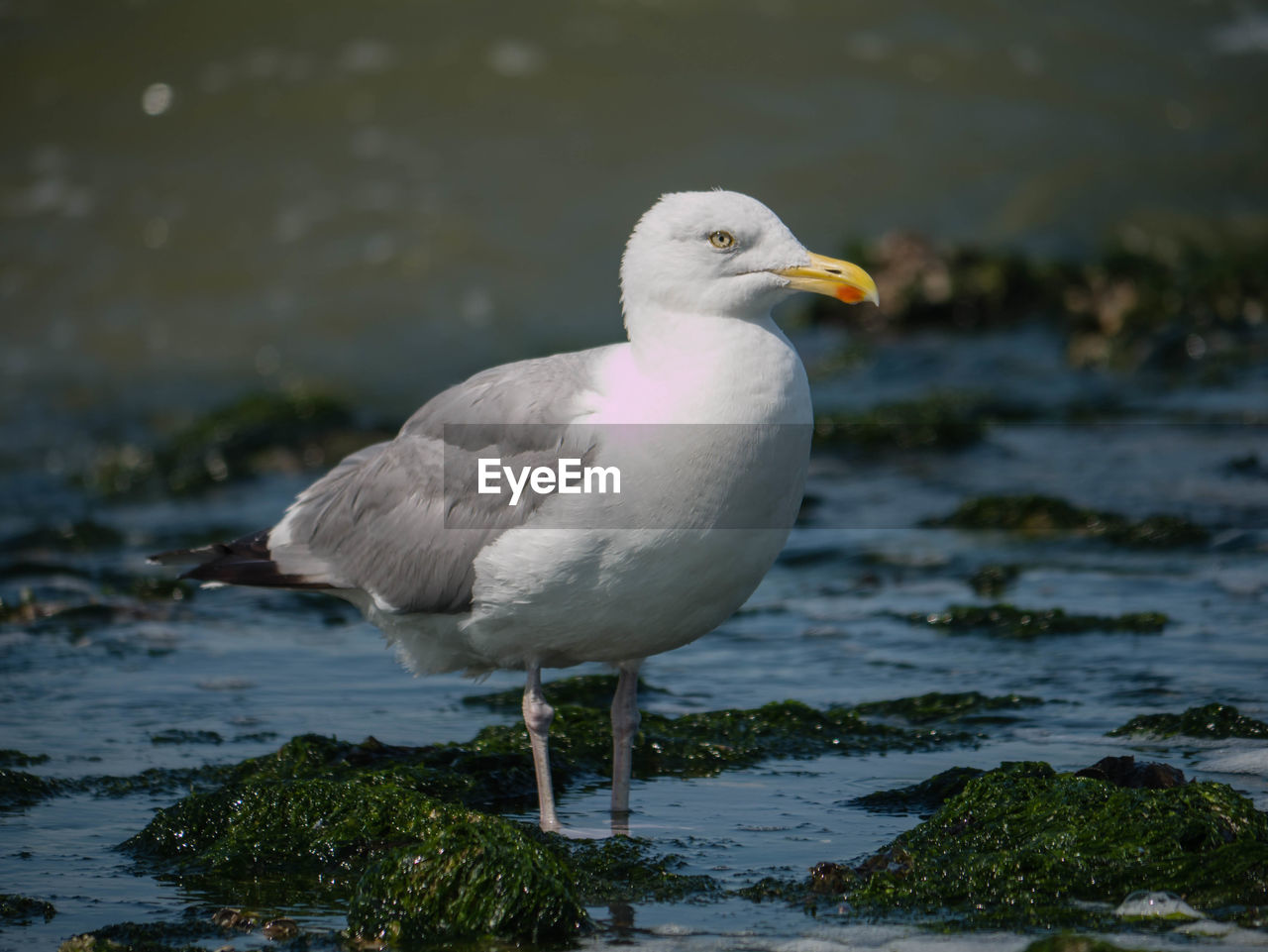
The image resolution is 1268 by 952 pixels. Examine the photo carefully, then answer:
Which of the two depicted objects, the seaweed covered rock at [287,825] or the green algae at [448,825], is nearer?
the green algae at [448,825]

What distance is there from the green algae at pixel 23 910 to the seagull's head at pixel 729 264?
2.66 metres

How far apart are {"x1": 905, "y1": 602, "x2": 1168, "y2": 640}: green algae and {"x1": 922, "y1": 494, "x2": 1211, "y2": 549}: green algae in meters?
1.43

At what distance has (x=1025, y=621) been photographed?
25.5 ft

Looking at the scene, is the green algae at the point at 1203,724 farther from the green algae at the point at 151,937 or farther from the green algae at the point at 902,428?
the green algae at the point at 902,428

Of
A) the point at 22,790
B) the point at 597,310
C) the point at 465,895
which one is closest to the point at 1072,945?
the point at 465,895

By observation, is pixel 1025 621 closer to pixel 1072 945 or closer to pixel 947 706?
pixel 947 706

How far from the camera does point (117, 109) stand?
20.9 meters

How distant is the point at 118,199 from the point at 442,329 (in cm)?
509

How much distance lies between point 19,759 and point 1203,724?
452cm

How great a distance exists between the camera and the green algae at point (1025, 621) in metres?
7.60

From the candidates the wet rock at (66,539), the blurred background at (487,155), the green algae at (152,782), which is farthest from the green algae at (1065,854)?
the blurred background at (487,155)

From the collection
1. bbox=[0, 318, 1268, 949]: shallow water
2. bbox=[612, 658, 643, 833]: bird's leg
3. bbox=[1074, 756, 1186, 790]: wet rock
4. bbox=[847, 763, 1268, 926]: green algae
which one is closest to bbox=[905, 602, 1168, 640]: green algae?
bbox=[0, 318, 1268, 949]: shallow water

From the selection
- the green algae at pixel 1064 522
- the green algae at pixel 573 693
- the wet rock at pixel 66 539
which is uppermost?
the wet rock at pixel 66 539

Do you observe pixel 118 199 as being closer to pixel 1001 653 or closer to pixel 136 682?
pixel 136 682
